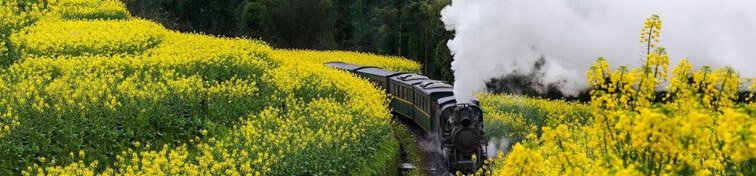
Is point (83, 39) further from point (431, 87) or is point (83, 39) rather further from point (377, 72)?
point (377, 72)

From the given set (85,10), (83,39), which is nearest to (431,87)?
(83,39)

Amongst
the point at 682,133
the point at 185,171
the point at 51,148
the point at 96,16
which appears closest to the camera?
the point at 682,133

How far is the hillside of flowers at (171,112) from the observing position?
53.2ft

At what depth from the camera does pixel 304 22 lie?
2630 inches

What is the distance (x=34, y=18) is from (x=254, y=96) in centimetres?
1540

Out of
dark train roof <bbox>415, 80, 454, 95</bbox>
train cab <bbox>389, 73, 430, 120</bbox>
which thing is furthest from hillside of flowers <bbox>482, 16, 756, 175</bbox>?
train cab <bbox>389, 73, 430, 120</bbox>

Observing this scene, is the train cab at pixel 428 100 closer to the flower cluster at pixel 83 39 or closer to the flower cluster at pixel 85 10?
the flower cluster at pixel 83 39

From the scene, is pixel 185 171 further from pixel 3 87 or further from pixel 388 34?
pixel 388 34

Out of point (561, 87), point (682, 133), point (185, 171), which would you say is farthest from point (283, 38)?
point (682, 133)

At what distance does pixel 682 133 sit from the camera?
628 centimetres

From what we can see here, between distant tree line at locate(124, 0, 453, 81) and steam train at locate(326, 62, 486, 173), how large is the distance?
29589mm

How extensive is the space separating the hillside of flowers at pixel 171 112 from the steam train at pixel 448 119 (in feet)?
4.60

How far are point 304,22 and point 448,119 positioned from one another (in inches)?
1772

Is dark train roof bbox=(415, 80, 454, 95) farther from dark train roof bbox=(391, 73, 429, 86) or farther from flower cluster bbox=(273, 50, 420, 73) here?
flower cluster bbox=(273, 50, 420, 73)
